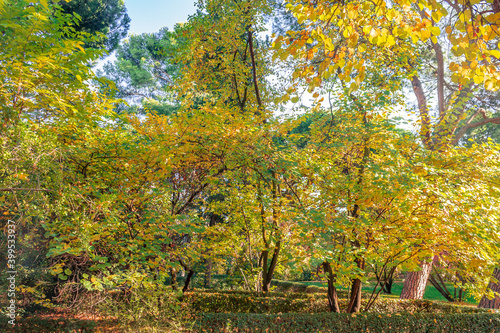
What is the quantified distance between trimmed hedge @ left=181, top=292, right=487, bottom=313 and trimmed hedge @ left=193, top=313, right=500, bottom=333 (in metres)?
1.24

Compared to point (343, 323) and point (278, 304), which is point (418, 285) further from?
point (278, 304)

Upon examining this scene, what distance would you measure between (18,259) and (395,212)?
818 centimetres

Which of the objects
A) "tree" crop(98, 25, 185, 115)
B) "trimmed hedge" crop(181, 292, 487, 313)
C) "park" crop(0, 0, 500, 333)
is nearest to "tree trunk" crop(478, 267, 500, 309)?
"park" crop(0, 0, 500, 333)

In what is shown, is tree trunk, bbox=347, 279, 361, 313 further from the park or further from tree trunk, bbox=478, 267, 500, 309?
tree trunk, bbox=478, 267, 500, 309

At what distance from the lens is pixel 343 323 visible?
506 cm

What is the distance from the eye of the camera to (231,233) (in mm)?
7262

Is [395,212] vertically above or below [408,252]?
above

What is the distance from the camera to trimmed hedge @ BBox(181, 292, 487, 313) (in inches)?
265

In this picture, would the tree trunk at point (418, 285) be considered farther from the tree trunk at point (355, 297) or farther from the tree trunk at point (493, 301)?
the tree trunk at point (355, 297)

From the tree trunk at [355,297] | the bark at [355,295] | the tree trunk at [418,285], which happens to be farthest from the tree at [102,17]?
the tree trunk at [418,285]

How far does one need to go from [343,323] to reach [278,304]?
2.13 meters

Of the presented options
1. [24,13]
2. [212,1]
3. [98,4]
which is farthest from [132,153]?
[98,4]

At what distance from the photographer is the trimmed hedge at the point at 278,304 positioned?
6742 millimetres

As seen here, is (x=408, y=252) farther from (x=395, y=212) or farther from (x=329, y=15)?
(x=329, y=15)
